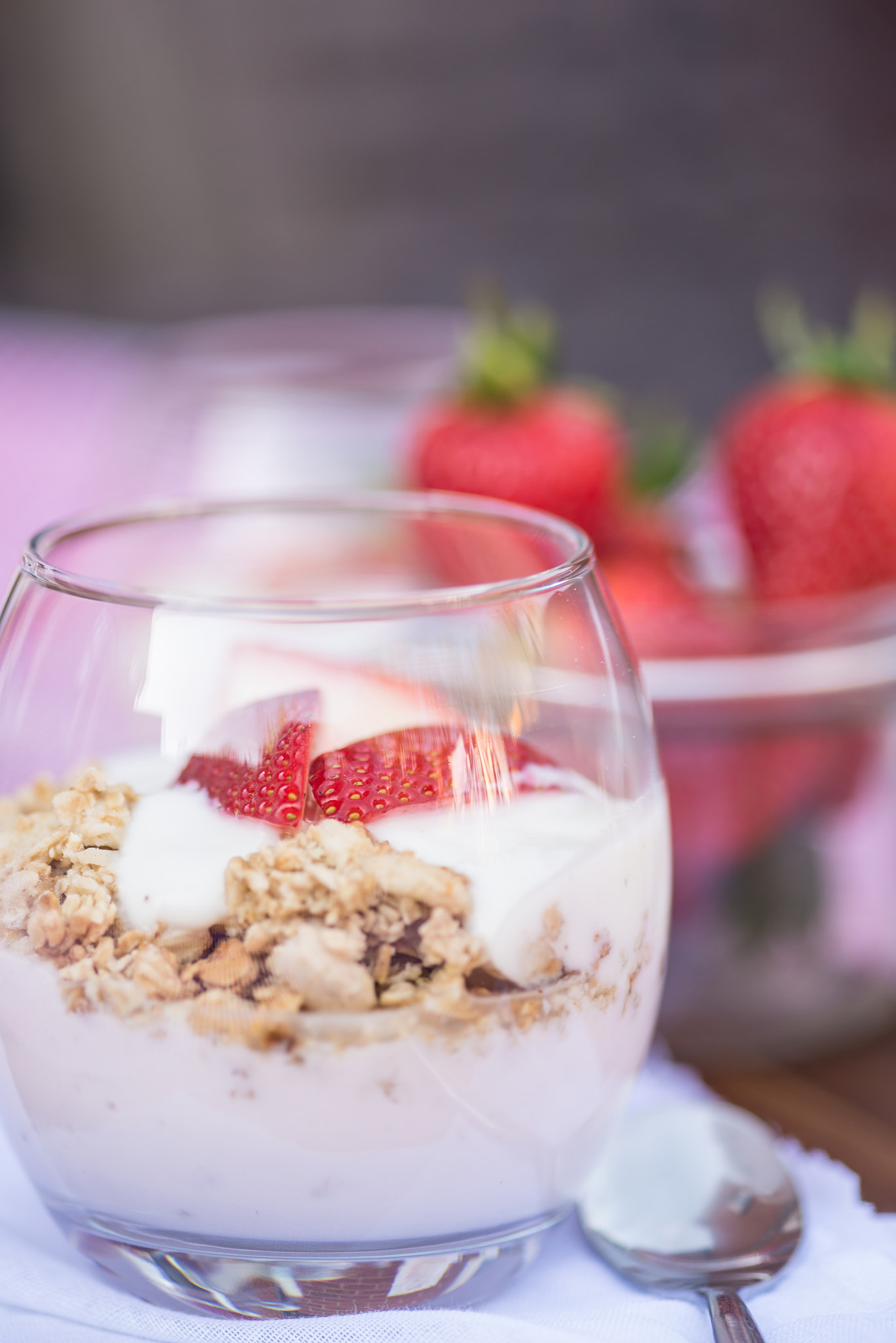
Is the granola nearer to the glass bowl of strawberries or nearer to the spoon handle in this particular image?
the spoon handle

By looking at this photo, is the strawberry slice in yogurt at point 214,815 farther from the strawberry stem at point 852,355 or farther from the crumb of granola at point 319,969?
the strawberry stem at point 852,355

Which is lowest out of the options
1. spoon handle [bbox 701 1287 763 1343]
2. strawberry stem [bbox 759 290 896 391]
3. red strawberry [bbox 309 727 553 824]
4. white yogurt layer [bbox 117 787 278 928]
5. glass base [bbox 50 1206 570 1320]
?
spoon handle [bbox 701 1287 763 1343]

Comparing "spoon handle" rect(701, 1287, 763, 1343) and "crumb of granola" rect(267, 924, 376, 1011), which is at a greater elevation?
"crumb of granola" rect(267, 924, 376, 1011)

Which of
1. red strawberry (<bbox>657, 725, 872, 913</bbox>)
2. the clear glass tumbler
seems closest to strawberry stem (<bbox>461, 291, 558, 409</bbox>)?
red strawberry (<bbox>657, 725, 872, 913</bbox>)

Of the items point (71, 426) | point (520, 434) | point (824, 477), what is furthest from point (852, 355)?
point (71, 426)

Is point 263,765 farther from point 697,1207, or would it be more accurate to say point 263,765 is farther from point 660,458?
point 660,458

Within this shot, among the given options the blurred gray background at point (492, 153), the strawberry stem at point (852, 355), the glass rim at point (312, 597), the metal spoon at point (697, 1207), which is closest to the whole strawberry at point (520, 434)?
the strawberry stem at point (852, 355)
